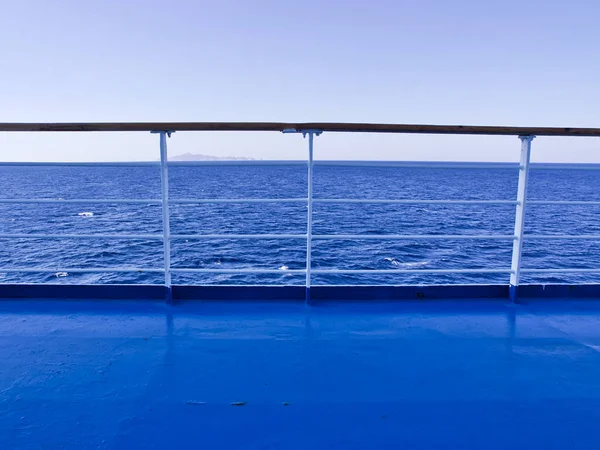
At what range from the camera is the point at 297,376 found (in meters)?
1.49

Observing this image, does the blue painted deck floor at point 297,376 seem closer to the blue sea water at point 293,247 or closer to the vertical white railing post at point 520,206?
the vertical white railing post at point 520,206

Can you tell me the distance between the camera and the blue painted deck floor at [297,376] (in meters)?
1.16

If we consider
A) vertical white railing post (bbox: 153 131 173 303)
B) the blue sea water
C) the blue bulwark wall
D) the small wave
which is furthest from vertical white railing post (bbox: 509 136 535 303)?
the small wave

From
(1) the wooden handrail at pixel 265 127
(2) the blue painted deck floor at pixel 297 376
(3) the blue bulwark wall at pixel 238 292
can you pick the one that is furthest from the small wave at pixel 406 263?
(1) the wooden handrail at pixel 265 127

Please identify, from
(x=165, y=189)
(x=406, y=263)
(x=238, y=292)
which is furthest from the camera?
(x=406, y=263)

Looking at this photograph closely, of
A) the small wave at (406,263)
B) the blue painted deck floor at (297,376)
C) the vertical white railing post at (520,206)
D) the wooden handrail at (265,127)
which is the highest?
the wooden handrail at (265,127)

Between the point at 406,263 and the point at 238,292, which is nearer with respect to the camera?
the point at 238,292

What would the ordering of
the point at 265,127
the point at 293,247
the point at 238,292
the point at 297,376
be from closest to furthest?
the point at 297,376 → the point at 265,127 → the point at 238,292 → the point at 293,247

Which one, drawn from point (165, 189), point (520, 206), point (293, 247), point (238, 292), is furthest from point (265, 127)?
point (293, 247)

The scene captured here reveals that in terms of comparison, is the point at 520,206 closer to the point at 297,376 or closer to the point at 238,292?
the point at 297,376

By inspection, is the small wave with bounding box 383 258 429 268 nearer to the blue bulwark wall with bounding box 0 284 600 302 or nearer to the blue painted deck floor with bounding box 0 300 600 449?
the blue bulwark wall with bounding box 0 284 600 302

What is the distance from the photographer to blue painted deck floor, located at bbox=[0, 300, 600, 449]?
116 cm

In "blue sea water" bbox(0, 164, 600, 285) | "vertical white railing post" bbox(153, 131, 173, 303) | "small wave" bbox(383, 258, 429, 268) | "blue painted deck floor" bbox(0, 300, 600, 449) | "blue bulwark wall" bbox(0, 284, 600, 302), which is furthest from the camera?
"small wave" bbox(383, 258, 429, 268)

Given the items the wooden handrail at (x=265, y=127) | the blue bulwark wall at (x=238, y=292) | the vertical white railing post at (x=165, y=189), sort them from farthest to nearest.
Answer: the blue bulwark wall at (x=238, y=292), the vertical white railing post at (x=165, y=189), the wooden handrail at (x=265, y=127)
